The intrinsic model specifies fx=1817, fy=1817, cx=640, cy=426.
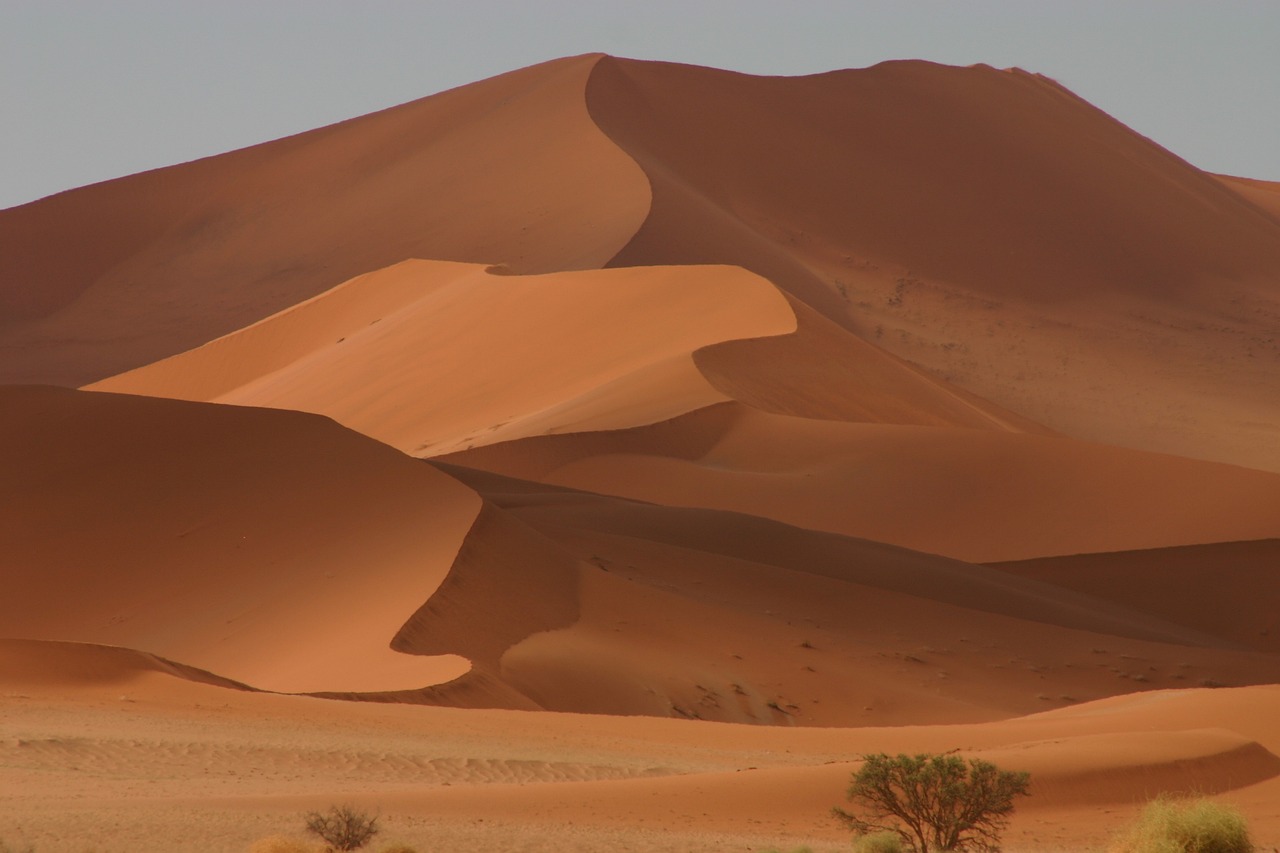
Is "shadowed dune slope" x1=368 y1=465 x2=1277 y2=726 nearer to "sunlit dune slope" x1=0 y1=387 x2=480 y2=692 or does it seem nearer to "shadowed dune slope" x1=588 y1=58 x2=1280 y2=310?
"sunlit dune slope" x1=0 y1=387 x2=480 y2=692

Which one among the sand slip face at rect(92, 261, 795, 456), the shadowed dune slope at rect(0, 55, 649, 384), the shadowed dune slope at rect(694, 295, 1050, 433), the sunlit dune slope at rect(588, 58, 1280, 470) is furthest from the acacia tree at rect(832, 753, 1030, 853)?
the shadowed dune slope at rect(0, 55, 649, 384)

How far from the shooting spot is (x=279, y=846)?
8.52 metres

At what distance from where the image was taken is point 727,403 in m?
30.1

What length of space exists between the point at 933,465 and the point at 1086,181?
36.1 meters

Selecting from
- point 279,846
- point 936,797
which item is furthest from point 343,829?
point 936,797

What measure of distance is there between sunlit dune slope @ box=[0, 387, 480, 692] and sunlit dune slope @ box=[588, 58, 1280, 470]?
21671mm

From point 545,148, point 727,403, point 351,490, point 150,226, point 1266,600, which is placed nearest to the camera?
point 351,490

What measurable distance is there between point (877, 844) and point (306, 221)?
2003 inches

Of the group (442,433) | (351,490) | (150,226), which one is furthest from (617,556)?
(150,226)

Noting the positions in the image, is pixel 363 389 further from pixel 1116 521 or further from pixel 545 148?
pixel 545 148

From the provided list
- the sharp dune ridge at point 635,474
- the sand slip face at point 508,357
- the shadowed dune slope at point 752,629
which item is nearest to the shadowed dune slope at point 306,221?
the sharp dune ridge at point 635,474

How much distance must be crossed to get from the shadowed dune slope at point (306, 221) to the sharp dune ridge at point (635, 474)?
208mm

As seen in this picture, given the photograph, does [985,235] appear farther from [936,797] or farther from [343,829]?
[343,829]

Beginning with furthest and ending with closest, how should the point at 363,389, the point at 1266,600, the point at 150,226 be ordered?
1. the point at 150,226
2. the point at 363,389
3. the point at 1266,600
